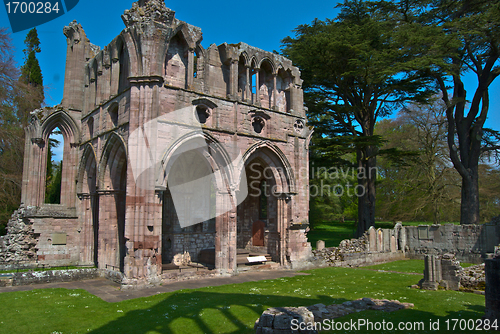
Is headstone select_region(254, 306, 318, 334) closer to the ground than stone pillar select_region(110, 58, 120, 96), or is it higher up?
closer to the ground

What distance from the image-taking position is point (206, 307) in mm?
8266

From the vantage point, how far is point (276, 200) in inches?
609

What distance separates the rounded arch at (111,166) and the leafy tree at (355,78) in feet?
36.6

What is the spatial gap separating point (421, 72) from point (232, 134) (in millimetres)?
13031

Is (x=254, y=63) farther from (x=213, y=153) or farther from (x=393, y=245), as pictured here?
→ (x=393, y=245)

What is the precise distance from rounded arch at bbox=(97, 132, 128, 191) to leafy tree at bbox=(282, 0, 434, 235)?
1116cm

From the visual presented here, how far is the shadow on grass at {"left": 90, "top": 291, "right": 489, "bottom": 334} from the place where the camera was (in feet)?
22.0

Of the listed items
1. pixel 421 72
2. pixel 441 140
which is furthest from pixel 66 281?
pixel 441 140

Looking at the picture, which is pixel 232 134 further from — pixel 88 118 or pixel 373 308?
pixel 373 308

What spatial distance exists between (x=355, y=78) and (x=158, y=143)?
14.4 meters

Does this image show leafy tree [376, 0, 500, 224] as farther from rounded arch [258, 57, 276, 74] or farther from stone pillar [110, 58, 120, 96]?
stone pillar [110, 58, 120, 96]

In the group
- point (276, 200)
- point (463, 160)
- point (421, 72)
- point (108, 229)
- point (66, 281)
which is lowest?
point (66, 281)

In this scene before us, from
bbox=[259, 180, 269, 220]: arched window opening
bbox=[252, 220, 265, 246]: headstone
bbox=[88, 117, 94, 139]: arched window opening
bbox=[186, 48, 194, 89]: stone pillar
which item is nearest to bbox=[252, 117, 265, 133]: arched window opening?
bbox=[186, 48, 194, 89]: stone pillar

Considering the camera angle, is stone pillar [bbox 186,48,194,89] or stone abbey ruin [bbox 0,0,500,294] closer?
stone abbey ruin [bbox 0,0,500,294]
